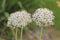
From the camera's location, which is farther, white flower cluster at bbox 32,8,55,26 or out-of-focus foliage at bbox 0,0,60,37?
out-of-focus foliage at bbox 0,0,60,37

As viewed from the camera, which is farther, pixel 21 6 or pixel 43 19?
pixel 21 6

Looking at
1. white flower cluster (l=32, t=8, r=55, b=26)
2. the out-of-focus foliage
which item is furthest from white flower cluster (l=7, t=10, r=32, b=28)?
the out-of-focus foliage

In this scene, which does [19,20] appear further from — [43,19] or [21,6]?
[21,6]

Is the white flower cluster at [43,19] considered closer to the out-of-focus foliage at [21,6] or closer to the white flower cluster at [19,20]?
the white flower cluster at [19,20]

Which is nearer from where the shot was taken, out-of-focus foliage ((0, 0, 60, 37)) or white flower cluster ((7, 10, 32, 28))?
white flower cluster ((7, 10, 32, 28))

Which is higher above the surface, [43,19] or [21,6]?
[21,6]

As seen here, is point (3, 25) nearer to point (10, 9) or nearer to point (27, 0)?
point (10, 9)

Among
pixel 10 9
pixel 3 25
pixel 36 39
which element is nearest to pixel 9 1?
pixel 10 9

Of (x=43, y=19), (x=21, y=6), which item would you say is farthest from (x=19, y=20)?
(x=21, y=6)

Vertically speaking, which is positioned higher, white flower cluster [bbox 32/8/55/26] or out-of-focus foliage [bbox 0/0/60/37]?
out-of-focus foliage [bbox 0/0/60/37]

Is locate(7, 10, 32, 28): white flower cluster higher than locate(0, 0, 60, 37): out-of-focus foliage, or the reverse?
locate(0, 0, 60, 37): out-of-focus foliage

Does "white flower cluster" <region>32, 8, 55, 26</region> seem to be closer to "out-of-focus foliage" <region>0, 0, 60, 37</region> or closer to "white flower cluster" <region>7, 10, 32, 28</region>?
"white flower cluster" <region>7, 10, 32, 28</region>
